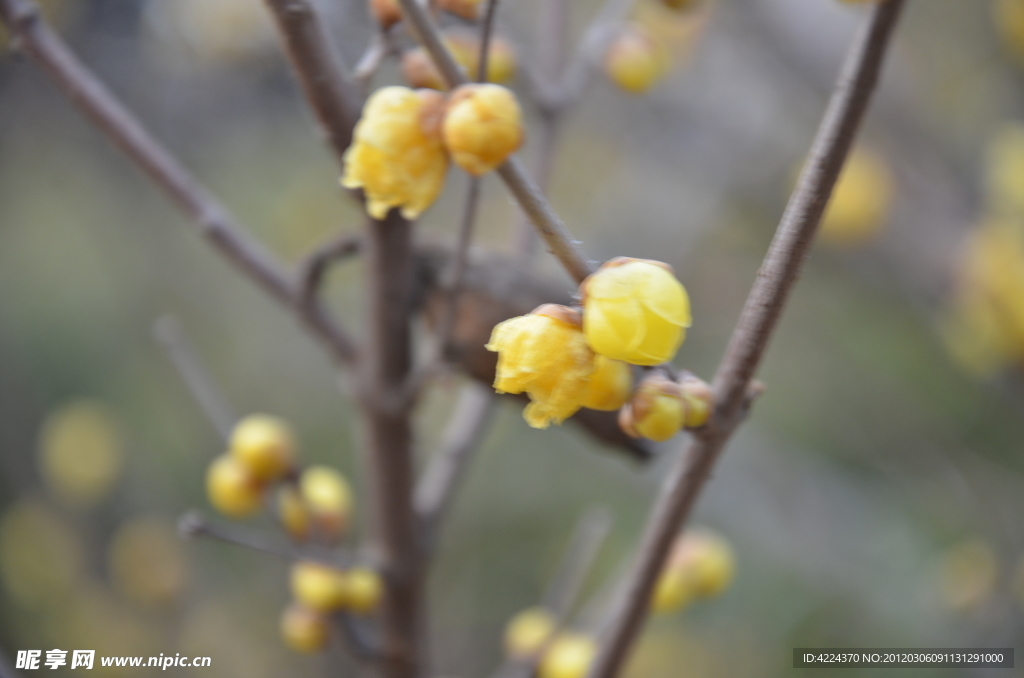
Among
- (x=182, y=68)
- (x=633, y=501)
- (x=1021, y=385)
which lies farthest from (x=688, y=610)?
(x=182, y=68)

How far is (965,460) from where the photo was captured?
1814 millimetres

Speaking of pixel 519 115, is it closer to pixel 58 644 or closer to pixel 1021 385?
pixel 1021 385

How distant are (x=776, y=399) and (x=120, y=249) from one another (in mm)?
2219

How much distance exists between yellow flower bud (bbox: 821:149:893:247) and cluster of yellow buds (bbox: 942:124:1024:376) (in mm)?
201

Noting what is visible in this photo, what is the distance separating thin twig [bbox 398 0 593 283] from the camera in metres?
0.31

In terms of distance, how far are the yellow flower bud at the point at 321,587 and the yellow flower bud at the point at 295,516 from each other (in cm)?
3

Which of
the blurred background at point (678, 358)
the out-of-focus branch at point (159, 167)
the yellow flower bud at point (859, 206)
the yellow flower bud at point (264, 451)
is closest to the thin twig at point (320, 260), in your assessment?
the out-of-focus branch at point (159, 167)

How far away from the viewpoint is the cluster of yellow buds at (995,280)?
143 cm

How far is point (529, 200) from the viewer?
31cm

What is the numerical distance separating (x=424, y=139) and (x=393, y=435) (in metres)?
0.30

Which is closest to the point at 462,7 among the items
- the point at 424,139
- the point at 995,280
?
the point at 424,139

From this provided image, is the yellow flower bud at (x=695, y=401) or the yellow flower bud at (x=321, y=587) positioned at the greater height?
the yellow flower bud at (x=695, y=401)

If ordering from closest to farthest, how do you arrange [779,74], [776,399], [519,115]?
1. [519,115]
2. [779,74]
3. [776,399]

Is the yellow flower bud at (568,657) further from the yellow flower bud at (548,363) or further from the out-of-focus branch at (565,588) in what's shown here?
the yellow flower bud at (548,363)
